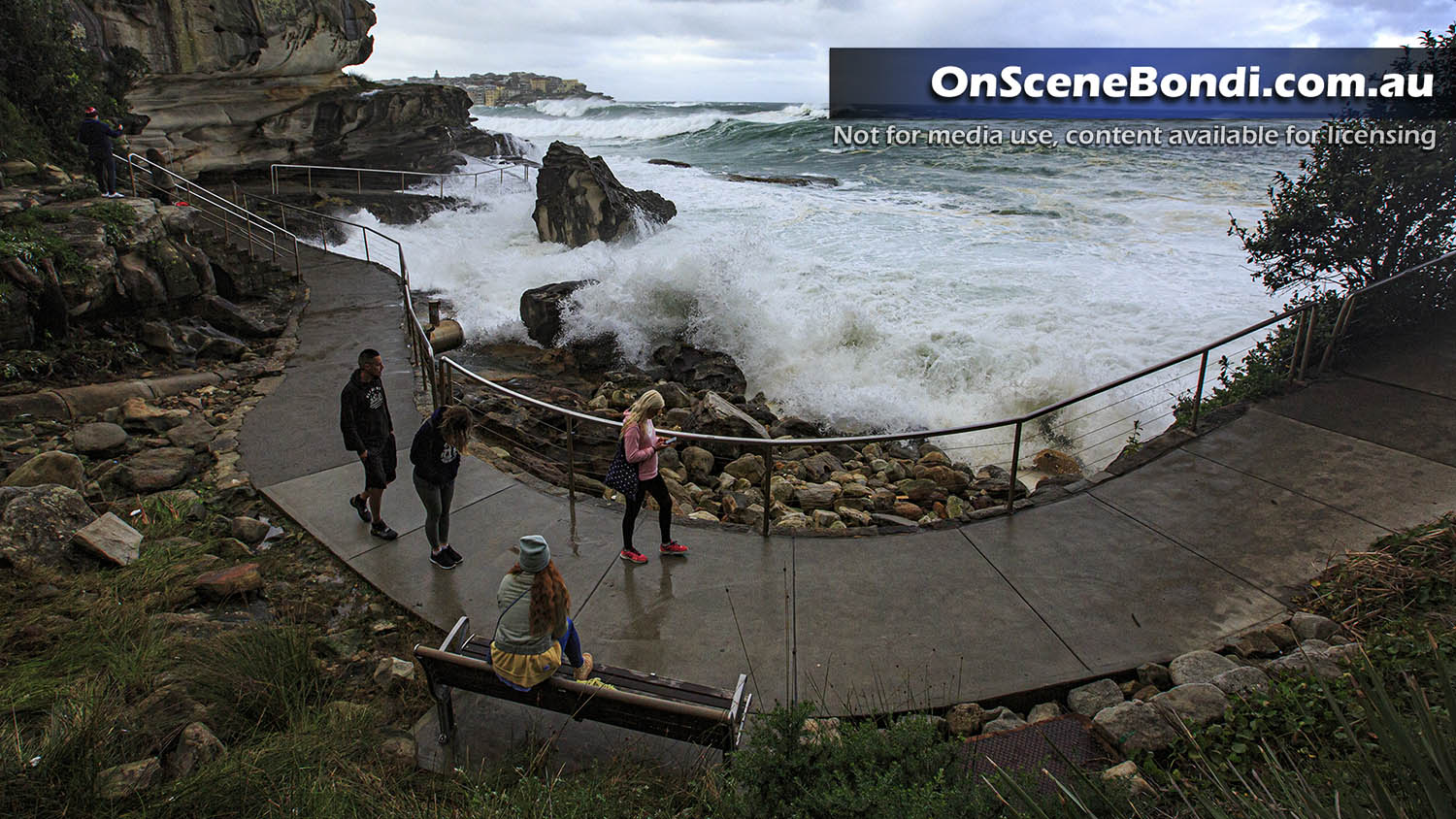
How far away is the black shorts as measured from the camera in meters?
6.27

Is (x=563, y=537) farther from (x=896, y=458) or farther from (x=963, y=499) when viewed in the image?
(x=896, y=458)

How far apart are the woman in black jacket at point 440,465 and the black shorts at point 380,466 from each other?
691 millimetres

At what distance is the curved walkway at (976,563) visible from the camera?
499 cm

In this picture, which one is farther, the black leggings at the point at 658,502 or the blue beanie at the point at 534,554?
the black leggings at the point at 658,502

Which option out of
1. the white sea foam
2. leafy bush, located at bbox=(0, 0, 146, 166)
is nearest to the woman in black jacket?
the white sea foam

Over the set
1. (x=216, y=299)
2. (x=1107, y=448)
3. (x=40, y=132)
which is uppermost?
(x=40, y=132)

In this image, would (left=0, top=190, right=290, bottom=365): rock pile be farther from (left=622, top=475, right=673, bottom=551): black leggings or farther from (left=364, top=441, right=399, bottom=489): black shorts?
(left=622, top=475, right=673, bottom=551): black leggings

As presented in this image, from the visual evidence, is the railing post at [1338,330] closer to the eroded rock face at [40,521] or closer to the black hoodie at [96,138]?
the eroded rock face at [40,521]

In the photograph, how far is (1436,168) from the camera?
8.27m

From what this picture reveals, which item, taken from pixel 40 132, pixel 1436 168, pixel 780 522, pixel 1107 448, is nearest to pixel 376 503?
pixel 780 522

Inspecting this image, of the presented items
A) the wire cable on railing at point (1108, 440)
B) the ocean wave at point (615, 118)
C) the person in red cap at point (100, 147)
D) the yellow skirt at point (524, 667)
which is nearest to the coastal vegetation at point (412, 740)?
the yellow skirt at point (524, 667)

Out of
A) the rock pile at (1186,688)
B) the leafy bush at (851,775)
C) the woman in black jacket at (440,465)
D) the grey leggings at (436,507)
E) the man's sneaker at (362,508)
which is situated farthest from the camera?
the man's sneaker at (362,508)

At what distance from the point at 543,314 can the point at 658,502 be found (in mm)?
9461

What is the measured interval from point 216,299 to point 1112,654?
1211 centimetres
